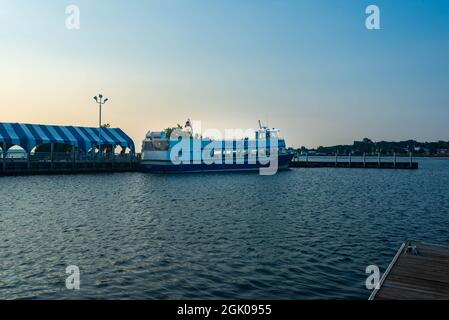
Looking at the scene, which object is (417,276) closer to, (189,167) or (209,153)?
(189,167)

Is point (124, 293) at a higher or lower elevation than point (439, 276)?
lower

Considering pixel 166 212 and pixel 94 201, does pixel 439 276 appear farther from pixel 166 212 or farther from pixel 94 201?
pixel 94 201

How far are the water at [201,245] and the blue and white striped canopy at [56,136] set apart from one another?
23678mm

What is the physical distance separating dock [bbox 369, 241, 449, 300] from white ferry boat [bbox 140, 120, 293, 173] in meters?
57.2

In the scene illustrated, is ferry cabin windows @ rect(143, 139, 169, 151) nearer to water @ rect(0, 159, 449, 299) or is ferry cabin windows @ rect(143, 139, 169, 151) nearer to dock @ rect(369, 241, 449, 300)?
water @ rect(0, 159, 449, 299)

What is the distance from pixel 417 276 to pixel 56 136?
180 feet

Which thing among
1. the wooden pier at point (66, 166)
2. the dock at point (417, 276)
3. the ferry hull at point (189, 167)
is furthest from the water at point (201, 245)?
the ferry hull at point (189, 167)

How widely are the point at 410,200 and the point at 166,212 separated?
848 inches

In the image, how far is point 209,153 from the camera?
7081cm

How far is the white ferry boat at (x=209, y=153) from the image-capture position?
220 feet

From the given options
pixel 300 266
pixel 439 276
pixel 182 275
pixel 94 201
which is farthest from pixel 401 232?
pixel 94 201

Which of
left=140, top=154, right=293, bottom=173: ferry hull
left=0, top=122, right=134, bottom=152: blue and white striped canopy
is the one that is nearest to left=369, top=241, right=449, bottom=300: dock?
left=0, top=122, right=134, bottom=152: blue and white striped canopy

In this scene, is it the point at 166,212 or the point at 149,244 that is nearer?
the point at 149,244
